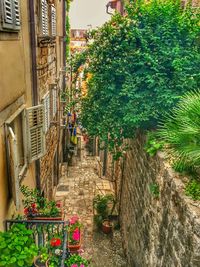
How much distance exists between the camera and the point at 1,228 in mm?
3889

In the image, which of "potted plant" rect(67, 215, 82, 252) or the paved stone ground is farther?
the paved stone ground

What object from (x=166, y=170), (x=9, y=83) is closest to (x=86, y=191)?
(x=166, y=170)

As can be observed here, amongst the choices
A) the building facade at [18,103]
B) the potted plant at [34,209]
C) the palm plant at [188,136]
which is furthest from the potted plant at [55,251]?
the palm plant at [188,136]

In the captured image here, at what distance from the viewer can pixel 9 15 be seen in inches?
155

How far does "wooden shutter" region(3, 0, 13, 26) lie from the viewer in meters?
3.72

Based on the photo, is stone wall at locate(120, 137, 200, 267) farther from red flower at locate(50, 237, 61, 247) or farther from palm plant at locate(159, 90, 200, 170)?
red flower at locate(50, 237, 61, 247)

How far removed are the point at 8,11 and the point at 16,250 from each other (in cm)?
368

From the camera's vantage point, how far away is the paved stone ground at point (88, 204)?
29.7 ft

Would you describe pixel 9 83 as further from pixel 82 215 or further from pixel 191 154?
pixel 82 215

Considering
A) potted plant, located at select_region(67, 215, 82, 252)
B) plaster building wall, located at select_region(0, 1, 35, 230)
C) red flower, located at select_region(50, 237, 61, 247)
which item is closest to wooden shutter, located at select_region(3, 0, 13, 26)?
plaster building wall, located at select_region(0, 1, 35, 230)

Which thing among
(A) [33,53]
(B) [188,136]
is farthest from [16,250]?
(A) [33,53]

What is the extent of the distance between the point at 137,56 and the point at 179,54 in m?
1.01

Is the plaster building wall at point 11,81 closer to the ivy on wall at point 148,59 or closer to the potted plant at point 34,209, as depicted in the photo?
the potted plant at point 34,209

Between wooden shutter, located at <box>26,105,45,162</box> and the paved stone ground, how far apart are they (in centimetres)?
509
